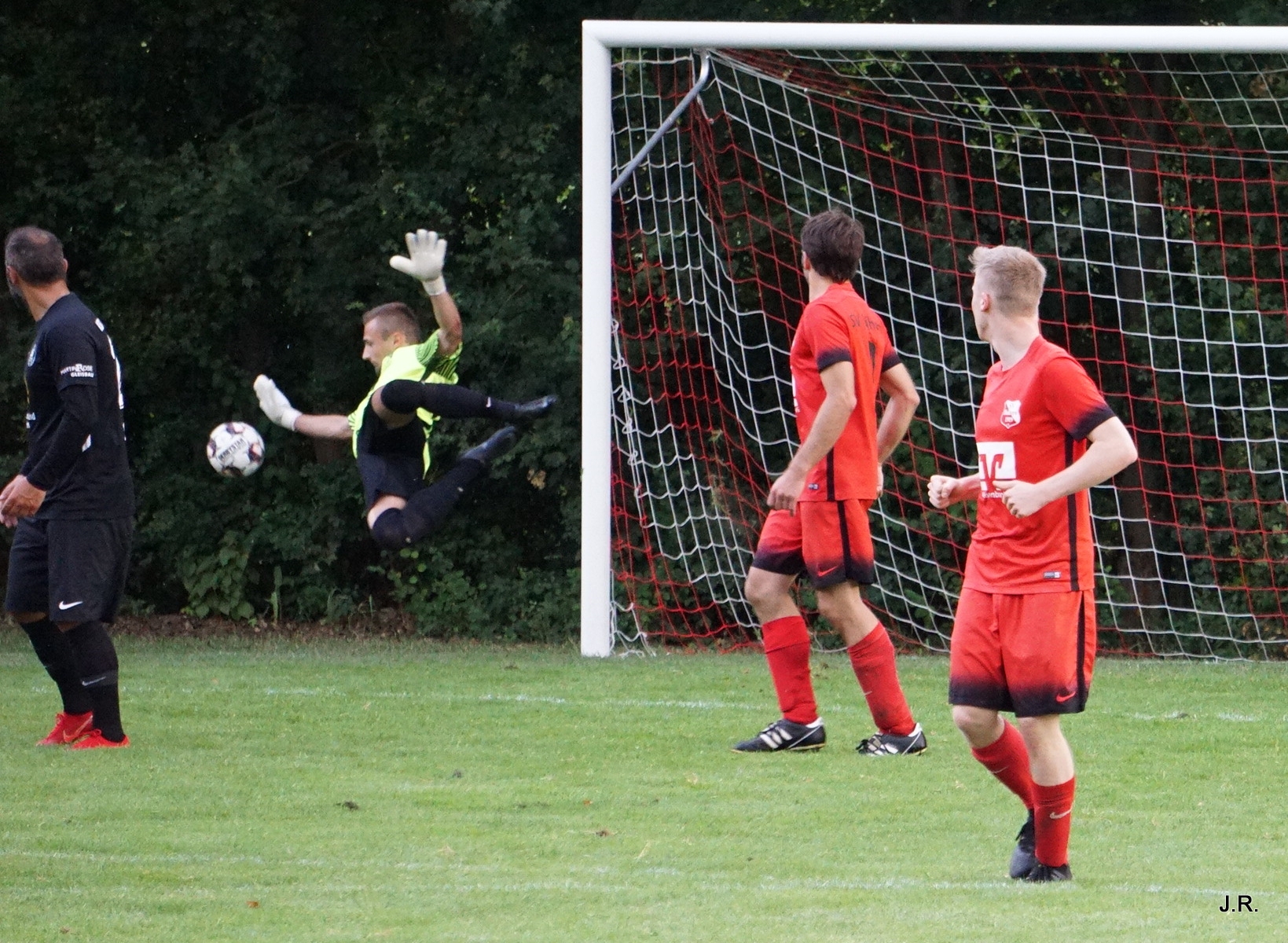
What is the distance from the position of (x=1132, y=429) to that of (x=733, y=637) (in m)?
3.22

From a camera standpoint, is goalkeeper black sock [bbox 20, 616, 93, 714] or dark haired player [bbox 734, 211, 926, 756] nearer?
dark haired player [bbox 734, 211, 926, 756]

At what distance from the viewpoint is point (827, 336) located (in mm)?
6414

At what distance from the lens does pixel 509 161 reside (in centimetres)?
1398

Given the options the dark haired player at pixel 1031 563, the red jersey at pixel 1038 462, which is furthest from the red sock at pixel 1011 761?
the red jersey at pixel 1038 462

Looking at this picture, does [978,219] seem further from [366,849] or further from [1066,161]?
[366,849]

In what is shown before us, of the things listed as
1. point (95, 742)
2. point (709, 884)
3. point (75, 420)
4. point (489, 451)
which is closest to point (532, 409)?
point (489, 451)

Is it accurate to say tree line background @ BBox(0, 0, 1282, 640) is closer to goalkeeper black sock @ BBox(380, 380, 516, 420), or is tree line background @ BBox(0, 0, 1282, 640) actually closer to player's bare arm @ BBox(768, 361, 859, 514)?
goalkeeper black sock @ BBox(380, 380, 516, 420)

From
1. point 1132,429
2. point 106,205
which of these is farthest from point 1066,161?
point 106,205

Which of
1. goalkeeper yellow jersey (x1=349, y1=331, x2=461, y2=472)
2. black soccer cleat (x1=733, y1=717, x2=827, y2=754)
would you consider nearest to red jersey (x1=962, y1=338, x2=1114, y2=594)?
black soccer cleat (x1=733, y1=717, x2=827, y2=754)

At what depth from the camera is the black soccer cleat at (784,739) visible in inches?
268

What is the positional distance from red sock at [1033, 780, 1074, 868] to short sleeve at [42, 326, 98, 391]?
12.9 ft

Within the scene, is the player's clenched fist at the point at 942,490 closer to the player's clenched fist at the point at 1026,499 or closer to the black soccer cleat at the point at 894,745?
the player's clenched fist at the point at 1026,499

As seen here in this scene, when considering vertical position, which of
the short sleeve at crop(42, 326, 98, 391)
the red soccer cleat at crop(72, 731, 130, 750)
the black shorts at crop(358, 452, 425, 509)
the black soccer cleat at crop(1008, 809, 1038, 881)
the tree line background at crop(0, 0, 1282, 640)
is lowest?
the black soccer cleat at crop(1008, 809, 1038, 881)

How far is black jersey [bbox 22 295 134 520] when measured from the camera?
662cm
